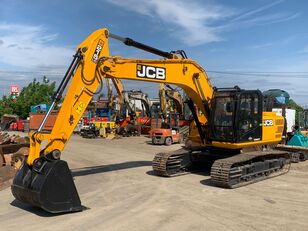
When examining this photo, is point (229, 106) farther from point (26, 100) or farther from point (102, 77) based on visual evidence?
point (26, 100)

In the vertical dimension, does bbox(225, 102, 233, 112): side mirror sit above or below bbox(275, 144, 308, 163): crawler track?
above

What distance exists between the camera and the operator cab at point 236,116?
10.9 meters

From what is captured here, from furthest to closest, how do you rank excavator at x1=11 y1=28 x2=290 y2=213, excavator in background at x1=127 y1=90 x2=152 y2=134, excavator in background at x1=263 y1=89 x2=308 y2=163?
1. excavator in background at x1=127 y1=90 x2=152 y2=134
2. excavator in background at x1=263 y1=89 x2=308 y2=163
3. excavator at x1=11 y1=28 x2=290 y2=213

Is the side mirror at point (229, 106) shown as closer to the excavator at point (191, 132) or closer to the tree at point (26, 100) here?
the excavator at point (191, 132)

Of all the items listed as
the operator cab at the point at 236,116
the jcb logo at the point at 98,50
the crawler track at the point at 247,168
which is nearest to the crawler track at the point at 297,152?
the crawler track at the point at 247,168

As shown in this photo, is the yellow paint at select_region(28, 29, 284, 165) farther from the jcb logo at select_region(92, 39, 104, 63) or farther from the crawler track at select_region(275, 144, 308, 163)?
the crawler track at select_region(275, 144, 308, 163)

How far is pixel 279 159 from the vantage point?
1221cm

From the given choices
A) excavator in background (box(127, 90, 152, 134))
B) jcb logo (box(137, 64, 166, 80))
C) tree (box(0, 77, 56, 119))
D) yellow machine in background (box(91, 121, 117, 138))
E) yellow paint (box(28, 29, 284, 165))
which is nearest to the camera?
yellow paint (box(28, 29, 284, 165))

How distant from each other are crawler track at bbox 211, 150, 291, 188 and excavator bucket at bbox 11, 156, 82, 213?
3.86 meters

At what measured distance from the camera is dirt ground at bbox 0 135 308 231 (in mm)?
6801

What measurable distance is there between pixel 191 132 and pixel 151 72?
9.58ft

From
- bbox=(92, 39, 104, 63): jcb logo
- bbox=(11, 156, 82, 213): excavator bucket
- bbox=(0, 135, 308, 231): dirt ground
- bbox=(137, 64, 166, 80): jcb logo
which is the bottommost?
bbox=(0, 135, 308, 231): dirt ground

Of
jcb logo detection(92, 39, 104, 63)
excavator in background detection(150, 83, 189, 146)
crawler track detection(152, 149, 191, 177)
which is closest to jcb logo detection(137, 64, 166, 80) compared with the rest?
jcb logo detection(92, 39, 104, 63)

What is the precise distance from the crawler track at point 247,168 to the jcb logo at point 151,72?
2842mm
